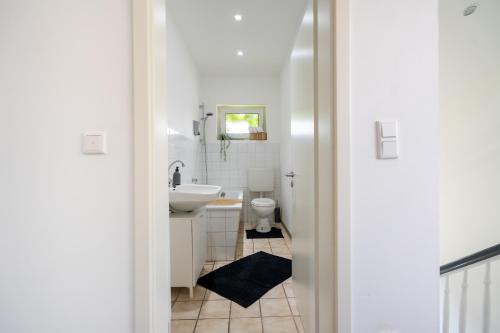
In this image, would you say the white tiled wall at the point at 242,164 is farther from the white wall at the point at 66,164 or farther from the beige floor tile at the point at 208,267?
the white wall at the point at 66,164

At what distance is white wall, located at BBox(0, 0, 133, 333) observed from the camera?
77 cm

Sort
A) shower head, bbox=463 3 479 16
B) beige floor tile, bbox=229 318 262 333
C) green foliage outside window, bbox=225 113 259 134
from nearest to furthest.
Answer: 1. beige floor tile, bbox=229 318 262 333
2. shower head, bbox=463 3 479 16
3. green foliage outside window, bbox=225 113 259 134

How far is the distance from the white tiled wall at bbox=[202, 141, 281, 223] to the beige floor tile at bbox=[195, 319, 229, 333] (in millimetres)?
2206

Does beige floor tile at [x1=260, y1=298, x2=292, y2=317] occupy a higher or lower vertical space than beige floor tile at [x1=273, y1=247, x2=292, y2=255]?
lower

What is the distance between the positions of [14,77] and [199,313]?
1694 mm

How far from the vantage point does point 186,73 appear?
2.72 meters

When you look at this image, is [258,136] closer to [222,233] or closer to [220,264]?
[222,233]

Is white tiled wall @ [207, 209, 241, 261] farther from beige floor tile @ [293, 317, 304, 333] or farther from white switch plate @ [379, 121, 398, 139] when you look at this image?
white switch plate @ [379, 121, 398, 139]

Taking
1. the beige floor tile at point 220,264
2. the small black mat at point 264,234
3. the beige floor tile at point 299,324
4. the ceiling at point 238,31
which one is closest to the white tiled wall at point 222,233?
the beige floor tile at point 220,264

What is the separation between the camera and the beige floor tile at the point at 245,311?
158 centimetres

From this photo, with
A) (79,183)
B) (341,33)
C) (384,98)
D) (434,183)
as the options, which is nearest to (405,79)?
(384,98)

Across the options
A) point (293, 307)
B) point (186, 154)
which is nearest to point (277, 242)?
point (293, 307)

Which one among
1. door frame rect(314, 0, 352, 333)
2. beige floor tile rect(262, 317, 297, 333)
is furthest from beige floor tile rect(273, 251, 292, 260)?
door frame rect(314, 0, 352, 333)

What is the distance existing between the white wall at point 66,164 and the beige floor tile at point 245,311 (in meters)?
1.03
